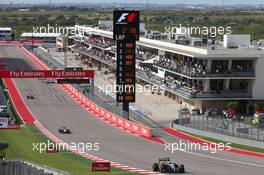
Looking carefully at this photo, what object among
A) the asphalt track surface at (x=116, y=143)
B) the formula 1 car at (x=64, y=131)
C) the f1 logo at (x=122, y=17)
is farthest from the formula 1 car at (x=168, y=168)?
the f1 logo at (x=122, y=17)

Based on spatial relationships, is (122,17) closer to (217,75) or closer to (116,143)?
(116,143)

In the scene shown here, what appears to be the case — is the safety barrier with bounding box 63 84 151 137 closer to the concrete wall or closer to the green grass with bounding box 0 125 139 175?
the concrete wall

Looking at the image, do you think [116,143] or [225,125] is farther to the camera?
[225,125]

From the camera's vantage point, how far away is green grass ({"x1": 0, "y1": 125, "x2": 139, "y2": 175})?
41812mm

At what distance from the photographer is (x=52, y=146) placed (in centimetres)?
4991

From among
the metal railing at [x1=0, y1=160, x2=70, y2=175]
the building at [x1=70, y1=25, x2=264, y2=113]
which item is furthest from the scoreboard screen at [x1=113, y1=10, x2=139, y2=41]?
the metal railing at [x1=0, y1=160, x2=70, y2=175]

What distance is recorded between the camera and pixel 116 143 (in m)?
53.2

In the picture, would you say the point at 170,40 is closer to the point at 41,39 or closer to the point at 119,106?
the point at 119,106

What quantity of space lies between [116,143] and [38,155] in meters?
8.33

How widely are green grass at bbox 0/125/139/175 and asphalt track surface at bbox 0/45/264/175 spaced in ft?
6.54

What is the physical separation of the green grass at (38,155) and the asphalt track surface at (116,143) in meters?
1.99

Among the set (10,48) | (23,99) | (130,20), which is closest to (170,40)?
(23,99)

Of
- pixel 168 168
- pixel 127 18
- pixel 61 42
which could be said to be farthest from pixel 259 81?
pixel 61 42

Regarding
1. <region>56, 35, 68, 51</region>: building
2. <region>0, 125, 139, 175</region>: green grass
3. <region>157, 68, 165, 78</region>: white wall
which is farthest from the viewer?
<region>56, 35, 68, 51</region>: building
